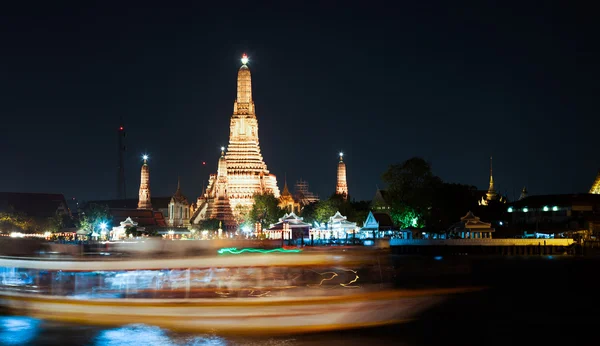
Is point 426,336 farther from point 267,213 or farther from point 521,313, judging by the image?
point 267,213

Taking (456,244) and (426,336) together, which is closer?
(426,336)

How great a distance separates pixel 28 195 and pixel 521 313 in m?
121

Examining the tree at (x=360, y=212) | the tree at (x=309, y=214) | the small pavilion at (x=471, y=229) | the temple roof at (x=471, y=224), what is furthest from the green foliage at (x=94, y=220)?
the temple roof at (x=471, y=224)

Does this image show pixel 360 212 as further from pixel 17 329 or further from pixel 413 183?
pixel 17 329

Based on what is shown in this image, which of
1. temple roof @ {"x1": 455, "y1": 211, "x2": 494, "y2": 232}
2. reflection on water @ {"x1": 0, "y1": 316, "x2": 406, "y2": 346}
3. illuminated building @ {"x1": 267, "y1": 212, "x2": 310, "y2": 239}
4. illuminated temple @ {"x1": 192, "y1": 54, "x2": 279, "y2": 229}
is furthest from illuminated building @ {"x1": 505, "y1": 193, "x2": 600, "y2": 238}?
reflection on water @ {"x1": 0, "y1": 316, "x2": 406, "y2": 346}

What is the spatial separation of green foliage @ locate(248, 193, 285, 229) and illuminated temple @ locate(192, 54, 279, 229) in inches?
319

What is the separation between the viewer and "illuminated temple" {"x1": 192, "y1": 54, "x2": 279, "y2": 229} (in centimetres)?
12519

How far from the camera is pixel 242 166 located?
12988 cm

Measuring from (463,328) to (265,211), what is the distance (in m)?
90.7

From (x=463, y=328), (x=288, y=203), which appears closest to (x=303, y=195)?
(x=288, y=203)

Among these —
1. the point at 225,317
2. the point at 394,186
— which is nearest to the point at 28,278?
Answer: the point at 225,317

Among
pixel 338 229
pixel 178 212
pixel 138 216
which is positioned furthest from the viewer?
pixel 178 212

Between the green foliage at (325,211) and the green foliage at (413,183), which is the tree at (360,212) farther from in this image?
the green foliage at (413,183)

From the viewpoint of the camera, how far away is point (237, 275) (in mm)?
44938
